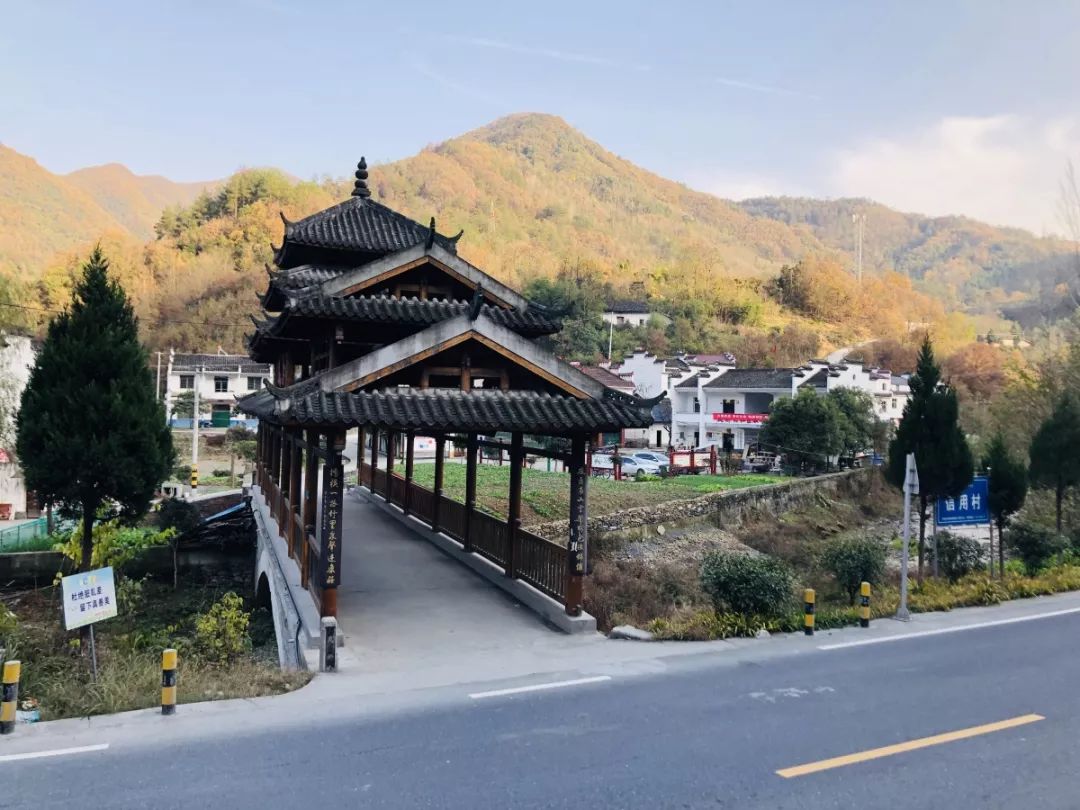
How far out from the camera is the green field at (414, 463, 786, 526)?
25219 mm

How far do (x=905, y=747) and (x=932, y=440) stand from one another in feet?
34.3

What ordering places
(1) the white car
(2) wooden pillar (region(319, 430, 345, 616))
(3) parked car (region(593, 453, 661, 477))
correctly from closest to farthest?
(2) wooden pillar (region(319, 430, 345, 616)) → (3) parked car (region(593, 453, 661, 477)) → (1) the white car

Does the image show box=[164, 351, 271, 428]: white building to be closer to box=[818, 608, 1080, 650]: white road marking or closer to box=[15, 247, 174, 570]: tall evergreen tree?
box=[15, 247, 174, 570]: tall evergreen tree

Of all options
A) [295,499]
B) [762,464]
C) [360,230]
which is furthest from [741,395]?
[295,499]

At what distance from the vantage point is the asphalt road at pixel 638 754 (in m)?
6.04

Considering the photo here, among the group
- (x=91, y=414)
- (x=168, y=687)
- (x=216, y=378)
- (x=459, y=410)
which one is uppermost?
(x=216, y=378)

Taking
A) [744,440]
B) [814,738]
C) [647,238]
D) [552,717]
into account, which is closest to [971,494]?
[814,738]

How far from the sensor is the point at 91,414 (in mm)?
12250

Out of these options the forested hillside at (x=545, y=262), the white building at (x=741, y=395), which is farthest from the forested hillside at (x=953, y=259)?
the white building at (x=741, y=395)

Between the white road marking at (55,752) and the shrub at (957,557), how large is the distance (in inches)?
657

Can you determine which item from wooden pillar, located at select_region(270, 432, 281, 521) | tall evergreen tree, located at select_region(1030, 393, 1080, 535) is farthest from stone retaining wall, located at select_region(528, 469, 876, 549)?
tall evergreen tree, located at select_region(1030, 393, 1080, 535)

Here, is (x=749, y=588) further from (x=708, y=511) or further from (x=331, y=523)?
(x=708, y=511)

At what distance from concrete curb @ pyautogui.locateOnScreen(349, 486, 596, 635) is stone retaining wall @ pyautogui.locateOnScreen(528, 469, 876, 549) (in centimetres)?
533

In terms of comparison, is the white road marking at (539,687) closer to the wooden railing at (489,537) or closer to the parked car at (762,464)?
the wooden railing at (489,537)
